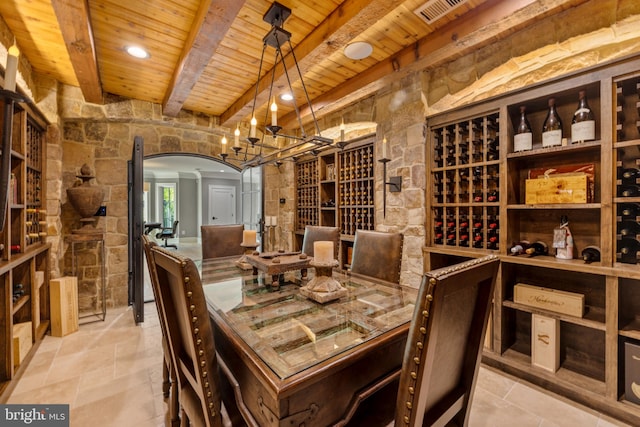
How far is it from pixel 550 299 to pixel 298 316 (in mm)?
1844

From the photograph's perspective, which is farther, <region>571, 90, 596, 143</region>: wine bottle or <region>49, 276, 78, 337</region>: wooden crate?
<region>49, 276, 78, 337</region>: wooden crate

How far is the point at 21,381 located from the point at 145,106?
9.42ft

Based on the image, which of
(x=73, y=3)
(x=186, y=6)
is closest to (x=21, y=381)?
Result: (x=73, y=3)

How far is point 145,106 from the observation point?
11.5ft

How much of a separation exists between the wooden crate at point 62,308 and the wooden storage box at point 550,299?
158 inches

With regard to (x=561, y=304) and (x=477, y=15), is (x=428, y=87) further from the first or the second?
(x=561, y=304)

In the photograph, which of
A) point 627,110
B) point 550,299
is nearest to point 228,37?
point 627,110

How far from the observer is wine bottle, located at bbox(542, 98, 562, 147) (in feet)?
6.58

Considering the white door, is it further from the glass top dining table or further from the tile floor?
the glass top dining table

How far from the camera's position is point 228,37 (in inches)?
90.0

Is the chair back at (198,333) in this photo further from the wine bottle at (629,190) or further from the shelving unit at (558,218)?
the wine bottle at (629,190)

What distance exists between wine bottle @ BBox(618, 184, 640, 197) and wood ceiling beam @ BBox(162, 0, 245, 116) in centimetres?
249

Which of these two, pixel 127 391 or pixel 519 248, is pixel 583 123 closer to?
pixel 519 248

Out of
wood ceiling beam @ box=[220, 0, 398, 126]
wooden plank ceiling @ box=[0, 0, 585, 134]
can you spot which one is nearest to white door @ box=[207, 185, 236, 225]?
wooden plank ceiling @ box=[0, 0, 585, 134]
